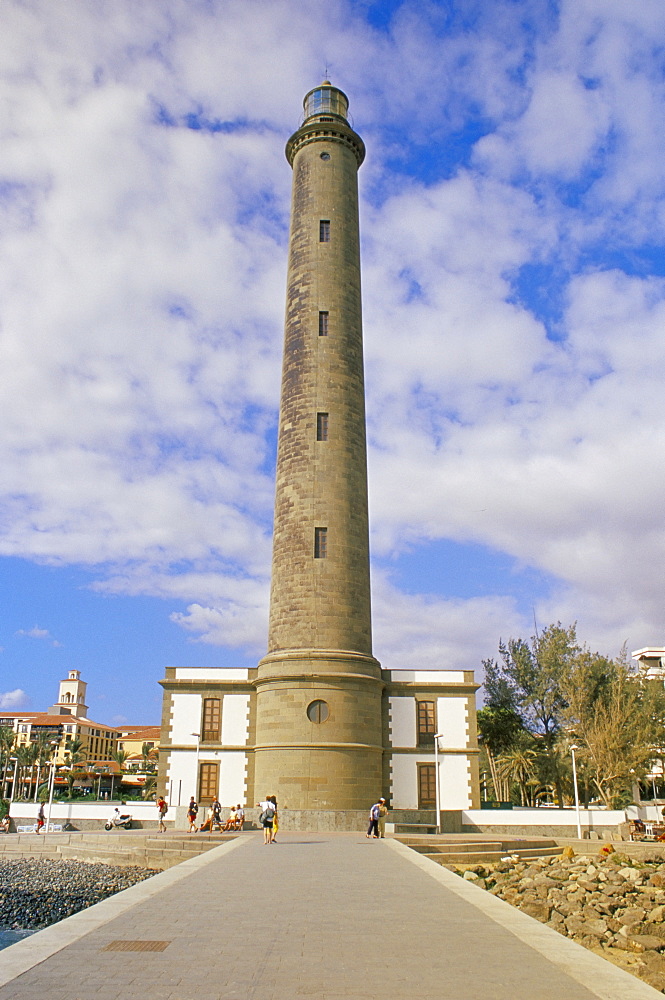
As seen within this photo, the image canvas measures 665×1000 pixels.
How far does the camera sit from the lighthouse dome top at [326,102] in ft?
107

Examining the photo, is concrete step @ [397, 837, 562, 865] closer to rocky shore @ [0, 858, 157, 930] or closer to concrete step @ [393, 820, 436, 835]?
concrete step @ [393, 820, 436, 835]

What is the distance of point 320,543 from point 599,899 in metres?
14.8

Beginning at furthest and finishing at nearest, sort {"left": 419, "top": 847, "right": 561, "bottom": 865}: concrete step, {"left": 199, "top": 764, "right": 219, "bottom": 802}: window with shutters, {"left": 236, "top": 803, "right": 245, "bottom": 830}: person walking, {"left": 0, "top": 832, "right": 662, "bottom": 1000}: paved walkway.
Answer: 1. {"left": 199, "top": 764, "right": 219, "bottom": 802}: window with shutters
2. {"left": 236, "top": 803, "right": 245, "bottom": 830}: person walking
3. {"left": 419, "top": 847, "right": 561, "bottom": 865}: concrete step
4. {"left": 0, "top": 832, "right": 662, "bottom": 1000}: paved walkway

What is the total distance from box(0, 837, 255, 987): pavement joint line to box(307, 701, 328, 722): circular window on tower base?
13.3 m

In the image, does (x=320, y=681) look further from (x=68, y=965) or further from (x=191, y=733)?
(x=68, y=965)

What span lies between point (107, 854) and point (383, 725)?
35.2ft

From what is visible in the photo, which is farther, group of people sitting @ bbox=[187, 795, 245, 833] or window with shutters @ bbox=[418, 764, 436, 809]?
window with shutters @ bbox=[418, 764, 436, 809]

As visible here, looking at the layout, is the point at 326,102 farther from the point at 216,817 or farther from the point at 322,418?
the point at 216,817

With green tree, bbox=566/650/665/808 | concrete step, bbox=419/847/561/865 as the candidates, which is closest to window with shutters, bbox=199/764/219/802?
concrete step, bbox=419/847/561/865

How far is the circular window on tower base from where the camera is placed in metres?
25.2

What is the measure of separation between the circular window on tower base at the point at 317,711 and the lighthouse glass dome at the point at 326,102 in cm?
2281

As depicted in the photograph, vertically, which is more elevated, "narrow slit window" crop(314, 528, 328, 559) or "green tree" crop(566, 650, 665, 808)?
"narrow slit window" crop(314, 528, 328, 559)

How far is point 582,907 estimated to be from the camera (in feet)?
43.5

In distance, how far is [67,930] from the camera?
24.7 feet
